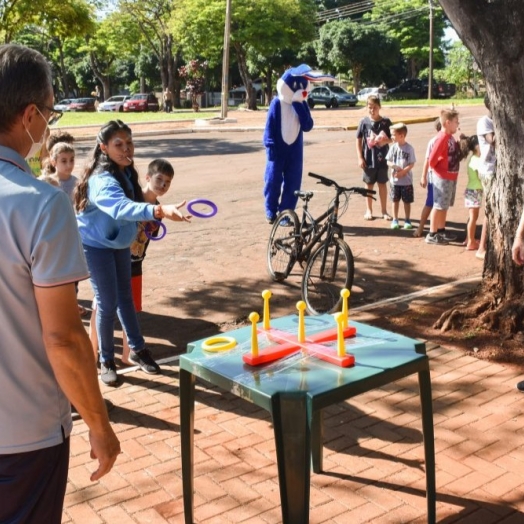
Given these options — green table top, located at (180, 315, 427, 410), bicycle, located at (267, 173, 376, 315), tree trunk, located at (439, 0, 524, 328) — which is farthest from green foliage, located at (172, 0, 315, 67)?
Answer: green table top, located at (180, 315, 427, 410)

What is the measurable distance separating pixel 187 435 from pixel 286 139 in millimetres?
6729

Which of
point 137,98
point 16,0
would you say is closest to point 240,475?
point 16,0

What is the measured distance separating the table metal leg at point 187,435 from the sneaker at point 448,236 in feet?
22.9

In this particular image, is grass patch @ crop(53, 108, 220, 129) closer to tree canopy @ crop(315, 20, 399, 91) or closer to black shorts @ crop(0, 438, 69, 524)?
tree canopy @ crop(315, 20, 399, 91)

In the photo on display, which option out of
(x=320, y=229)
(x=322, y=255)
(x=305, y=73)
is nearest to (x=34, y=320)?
(x=322, y=255)

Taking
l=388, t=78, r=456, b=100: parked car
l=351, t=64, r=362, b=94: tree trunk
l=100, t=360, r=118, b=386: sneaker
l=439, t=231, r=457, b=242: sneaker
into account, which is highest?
l=351, t=64, r=362, b=94: tree trunk

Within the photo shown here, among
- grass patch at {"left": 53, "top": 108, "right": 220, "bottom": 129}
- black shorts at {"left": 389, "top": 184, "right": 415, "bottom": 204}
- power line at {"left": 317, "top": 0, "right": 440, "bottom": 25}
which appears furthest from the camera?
power line at {"left": 317, "top": 0, "right": 440, "bottom": 25}

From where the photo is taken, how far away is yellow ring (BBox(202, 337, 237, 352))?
11.9 feet

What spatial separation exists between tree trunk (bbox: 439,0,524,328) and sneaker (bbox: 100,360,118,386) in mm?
3222

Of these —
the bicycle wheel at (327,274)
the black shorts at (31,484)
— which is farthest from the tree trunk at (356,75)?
the black shorts at (31,484)

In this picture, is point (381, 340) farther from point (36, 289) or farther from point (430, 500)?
point (36, 289)

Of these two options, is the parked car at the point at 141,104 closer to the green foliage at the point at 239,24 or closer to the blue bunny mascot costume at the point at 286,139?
the green foliage at the point at 239,24

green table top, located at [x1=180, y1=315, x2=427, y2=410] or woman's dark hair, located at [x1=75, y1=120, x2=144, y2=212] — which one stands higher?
woman's dark hair, located at [x1=75, y1=120, x2=144, y2=212]

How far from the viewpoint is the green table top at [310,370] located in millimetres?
3158
